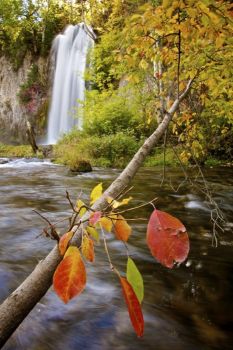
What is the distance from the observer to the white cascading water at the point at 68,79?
22.5 meters

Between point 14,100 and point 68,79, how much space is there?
585cm

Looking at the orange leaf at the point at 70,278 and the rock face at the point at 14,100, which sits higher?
the rock face at the point at 14,100

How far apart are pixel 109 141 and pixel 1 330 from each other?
1290cm

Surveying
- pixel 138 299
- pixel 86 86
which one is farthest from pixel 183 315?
pixel 86 86

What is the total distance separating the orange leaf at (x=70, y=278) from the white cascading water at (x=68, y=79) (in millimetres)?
21487

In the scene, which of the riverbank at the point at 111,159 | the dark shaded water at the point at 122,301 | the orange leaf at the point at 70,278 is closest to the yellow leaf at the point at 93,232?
the orange leaf at the point at 70,278

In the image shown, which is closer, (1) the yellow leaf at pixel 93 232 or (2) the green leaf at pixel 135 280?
(2) the green leaf at pixel 135 280

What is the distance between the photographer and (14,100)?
26891mm

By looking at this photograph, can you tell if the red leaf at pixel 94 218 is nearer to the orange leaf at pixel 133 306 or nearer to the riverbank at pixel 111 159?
the orange leaf at pixel 133 306

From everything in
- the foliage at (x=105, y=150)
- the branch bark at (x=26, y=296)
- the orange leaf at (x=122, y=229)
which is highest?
the orange leaf at (x=122, y=229)

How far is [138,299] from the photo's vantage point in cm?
82

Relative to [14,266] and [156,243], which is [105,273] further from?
[156,243]

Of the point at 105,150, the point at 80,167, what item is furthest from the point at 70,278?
A: the point at 105,150

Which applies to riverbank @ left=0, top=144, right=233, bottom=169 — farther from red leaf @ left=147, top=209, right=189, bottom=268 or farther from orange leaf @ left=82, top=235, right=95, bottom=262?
red leaf @ left=147, top=209, right=189, bottom=268
